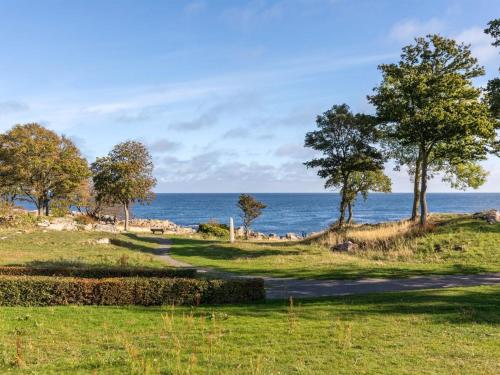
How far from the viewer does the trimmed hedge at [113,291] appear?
1388 centimetres

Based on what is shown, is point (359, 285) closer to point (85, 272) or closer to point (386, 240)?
point (85, 272)

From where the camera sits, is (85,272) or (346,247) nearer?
(85,272)

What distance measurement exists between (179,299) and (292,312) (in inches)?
150

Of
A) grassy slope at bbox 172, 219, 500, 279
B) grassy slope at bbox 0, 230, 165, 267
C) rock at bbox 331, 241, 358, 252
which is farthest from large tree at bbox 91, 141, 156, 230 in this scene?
rock at bbox 331, 241, 358, 252

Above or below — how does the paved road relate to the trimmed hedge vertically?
below

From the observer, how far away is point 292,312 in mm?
12570

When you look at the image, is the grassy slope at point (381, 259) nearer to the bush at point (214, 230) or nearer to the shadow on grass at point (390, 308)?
the shadow on grass at point (390, 308)

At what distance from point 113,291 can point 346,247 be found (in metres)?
18.8

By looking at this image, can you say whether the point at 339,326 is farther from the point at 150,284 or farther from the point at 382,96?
the point at 382,96

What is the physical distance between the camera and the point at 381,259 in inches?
989

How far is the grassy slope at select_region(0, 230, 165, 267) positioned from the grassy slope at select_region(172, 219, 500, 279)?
136 inches

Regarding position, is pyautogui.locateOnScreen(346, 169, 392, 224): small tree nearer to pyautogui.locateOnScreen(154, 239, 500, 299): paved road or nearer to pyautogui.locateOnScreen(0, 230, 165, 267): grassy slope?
pyautogui.locateOnScreen(0, 230, 165, 267): grassy slope

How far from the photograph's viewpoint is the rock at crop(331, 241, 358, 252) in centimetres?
2928

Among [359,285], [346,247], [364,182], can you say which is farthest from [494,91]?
[364,182]
